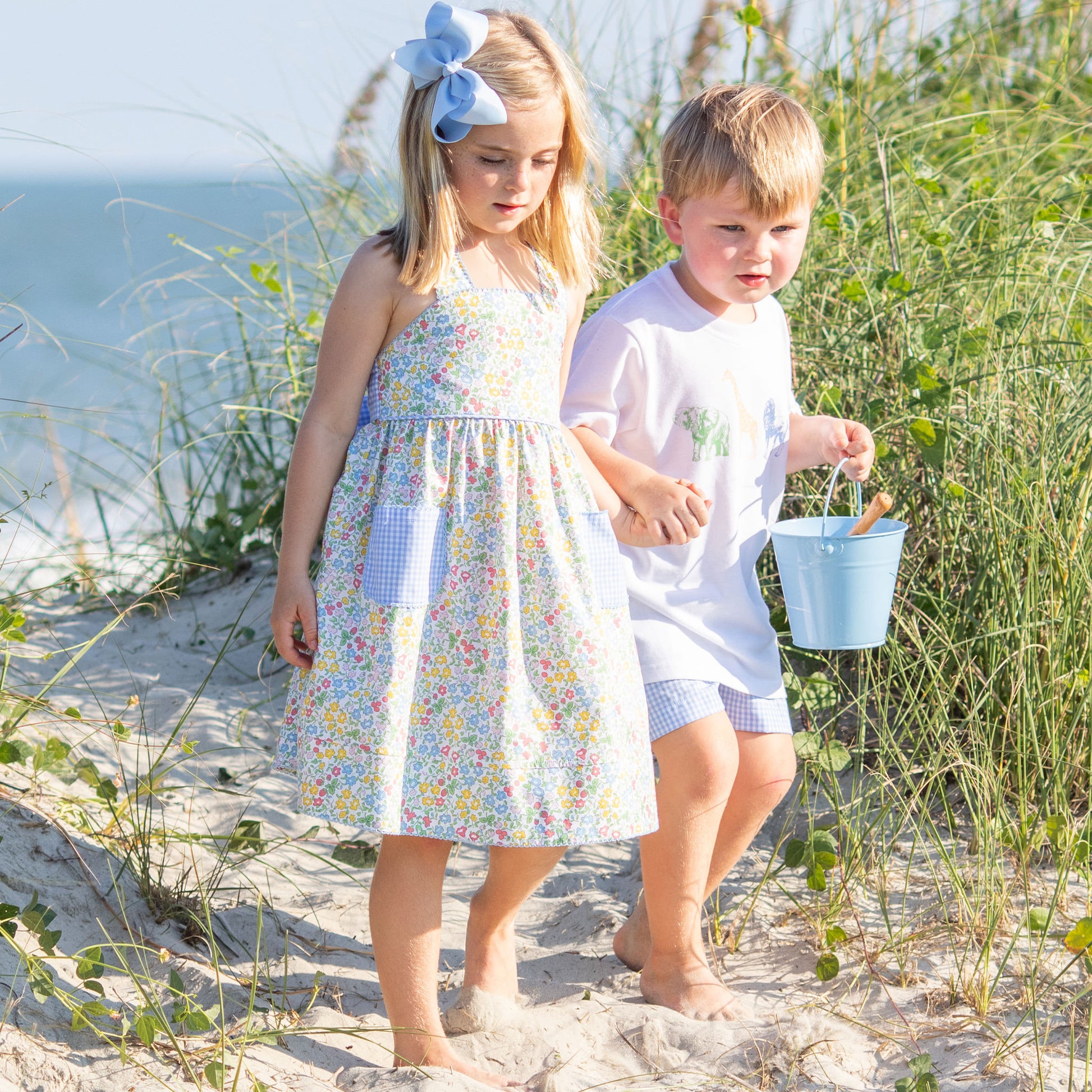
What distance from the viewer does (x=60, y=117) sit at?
1898 millimetres

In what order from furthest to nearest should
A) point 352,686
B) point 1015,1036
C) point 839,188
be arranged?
point 839,188 → point 1015,1036 → point 352,686

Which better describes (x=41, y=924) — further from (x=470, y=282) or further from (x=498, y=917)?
(x=470, y=282)

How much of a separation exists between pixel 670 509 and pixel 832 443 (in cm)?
41

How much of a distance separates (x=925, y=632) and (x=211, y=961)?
154 centimetres

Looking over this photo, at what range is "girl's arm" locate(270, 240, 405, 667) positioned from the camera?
67.5 inches

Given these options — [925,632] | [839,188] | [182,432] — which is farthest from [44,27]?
[925,632]

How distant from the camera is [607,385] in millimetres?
1911

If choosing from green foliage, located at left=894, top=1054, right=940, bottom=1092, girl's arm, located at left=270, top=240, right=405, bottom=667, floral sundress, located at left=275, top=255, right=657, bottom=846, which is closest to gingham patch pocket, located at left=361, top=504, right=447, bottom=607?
floral sundress, located at left=275, top=255, right=657, bottom=846

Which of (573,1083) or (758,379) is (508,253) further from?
(573,1083)

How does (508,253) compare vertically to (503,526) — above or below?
above

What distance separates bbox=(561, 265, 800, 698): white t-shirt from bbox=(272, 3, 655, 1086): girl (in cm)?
15

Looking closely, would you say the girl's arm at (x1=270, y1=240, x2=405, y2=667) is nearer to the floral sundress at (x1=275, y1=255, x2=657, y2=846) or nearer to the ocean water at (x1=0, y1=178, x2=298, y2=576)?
the floral sundress at (x1=275, y1=255, x2=657, y2=846)

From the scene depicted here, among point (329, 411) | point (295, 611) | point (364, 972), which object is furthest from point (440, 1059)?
point (329, 411)

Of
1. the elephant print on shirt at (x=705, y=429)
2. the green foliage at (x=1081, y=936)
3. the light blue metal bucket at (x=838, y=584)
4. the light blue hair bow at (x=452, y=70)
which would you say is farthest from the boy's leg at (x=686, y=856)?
the light blue hair bow at (x=452, y=70)
